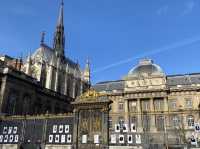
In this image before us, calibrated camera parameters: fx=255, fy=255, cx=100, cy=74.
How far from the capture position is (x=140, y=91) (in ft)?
185

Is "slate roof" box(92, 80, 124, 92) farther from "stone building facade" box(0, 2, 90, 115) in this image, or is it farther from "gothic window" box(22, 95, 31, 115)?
"gothic window" box(22, 95, 31, 115)

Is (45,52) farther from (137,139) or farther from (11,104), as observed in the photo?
(137,139)

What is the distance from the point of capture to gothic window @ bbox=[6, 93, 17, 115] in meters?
43.2

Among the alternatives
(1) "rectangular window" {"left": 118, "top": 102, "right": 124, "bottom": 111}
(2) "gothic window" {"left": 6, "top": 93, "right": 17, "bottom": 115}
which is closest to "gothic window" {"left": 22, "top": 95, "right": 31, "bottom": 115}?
(2) "gothic window" {"left": 6, "top": 93, "right": 17, "bottom": 115}

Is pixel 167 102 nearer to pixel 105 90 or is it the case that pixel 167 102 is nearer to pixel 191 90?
pixel 191 90

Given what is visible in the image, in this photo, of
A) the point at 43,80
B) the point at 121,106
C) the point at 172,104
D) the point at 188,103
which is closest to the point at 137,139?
the point at 172,104

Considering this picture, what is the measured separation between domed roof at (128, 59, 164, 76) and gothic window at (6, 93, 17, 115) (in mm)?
27620

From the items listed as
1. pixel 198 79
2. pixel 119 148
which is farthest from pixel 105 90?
pixel 119 148

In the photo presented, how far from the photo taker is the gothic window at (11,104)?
142 ft

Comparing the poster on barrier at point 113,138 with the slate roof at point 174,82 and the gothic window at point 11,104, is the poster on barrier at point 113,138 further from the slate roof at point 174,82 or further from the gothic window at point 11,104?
the slate roof at point 174,82

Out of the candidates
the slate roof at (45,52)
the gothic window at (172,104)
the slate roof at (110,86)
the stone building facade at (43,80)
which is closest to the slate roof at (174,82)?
the slate roof at (110,86)

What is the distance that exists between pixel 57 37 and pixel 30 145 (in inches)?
2439

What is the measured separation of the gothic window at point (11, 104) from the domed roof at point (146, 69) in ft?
90.6

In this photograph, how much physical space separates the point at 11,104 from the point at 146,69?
3147 cm
